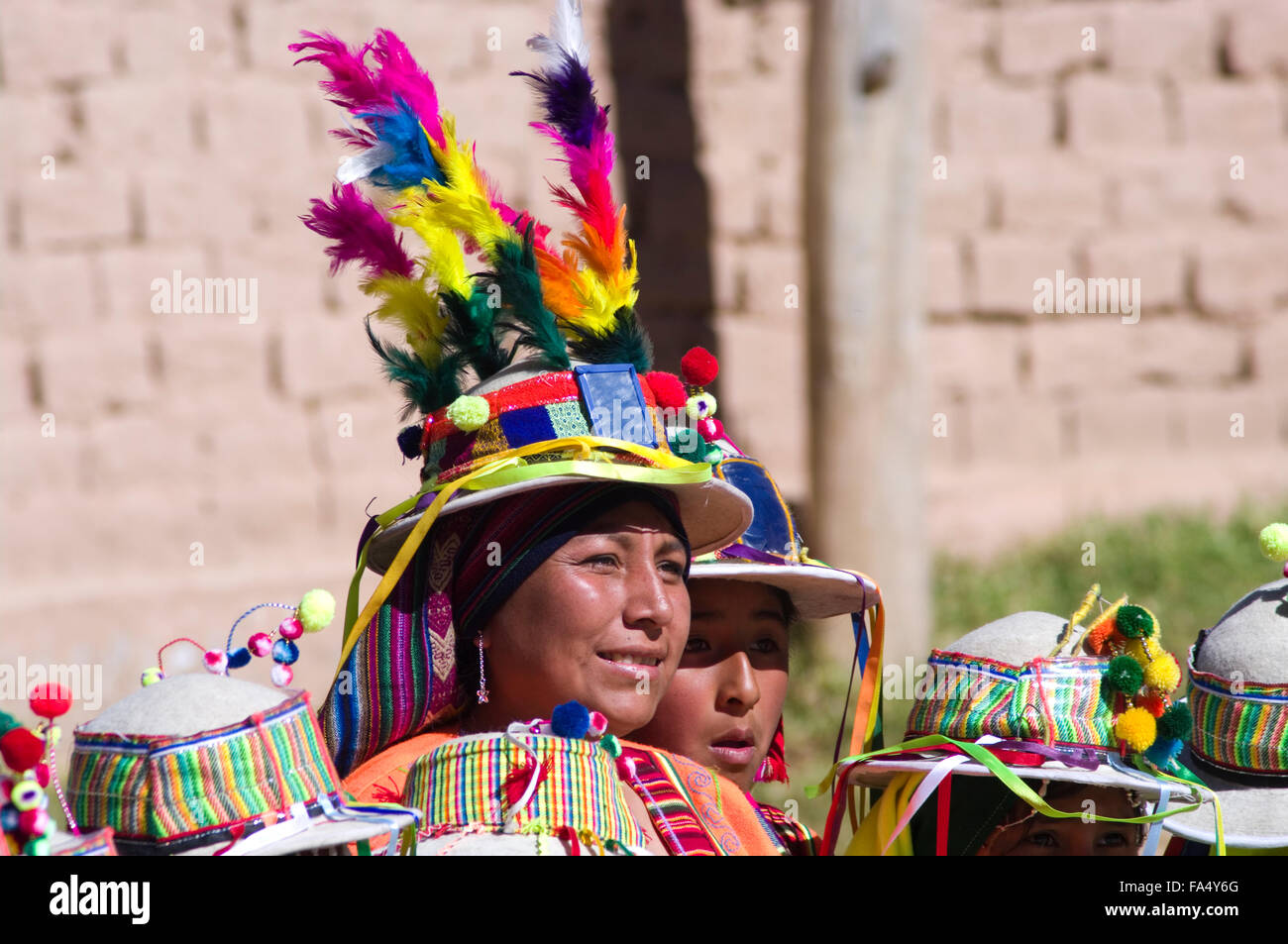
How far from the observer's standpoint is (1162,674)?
3.13 metres

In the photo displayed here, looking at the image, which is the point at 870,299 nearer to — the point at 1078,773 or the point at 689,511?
the point at 689,511

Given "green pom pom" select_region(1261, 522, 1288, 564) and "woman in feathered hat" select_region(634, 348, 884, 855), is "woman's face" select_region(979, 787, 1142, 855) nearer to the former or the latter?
"woman in feathered hat" select_region(634, 348, 884, 855)

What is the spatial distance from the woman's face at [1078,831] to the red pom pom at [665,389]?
3.55 feet

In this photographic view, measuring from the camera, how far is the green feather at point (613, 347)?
3.46 m

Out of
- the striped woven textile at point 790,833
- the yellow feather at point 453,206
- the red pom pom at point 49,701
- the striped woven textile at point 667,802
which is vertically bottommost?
the striped woven textile at point 790,833

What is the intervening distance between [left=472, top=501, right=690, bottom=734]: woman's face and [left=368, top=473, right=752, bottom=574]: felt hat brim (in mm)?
141

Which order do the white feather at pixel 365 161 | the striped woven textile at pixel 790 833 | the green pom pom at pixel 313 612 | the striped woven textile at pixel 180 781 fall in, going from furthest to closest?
the striped woven textile at pixel 790 833, the white feather at pixel 365 161, the green pom pom at pixel 313 612, the striped woven textile at pixel 180 781

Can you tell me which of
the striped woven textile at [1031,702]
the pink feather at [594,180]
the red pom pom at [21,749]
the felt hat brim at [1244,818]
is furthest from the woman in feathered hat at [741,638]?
the red pom pom at [21,749]

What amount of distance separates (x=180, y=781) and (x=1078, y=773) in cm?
163

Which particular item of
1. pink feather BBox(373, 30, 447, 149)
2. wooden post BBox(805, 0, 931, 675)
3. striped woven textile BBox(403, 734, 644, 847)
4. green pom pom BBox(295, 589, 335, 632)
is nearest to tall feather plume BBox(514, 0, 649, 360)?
pink feather BBox(373, 30, 447, 149)

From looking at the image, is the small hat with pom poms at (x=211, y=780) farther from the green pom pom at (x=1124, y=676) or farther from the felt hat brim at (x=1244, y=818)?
the felt hat brim at (x=1244, y=818)

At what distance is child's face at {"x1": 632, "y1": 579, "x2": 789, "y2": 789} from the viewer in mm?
3758

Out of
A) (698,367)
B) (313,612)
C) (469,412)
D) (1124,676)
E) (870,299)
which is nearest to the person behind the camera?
(313,612)

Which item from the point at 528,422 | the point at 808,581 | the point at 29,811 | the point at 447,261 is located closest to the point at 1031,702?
the point at 808,581
